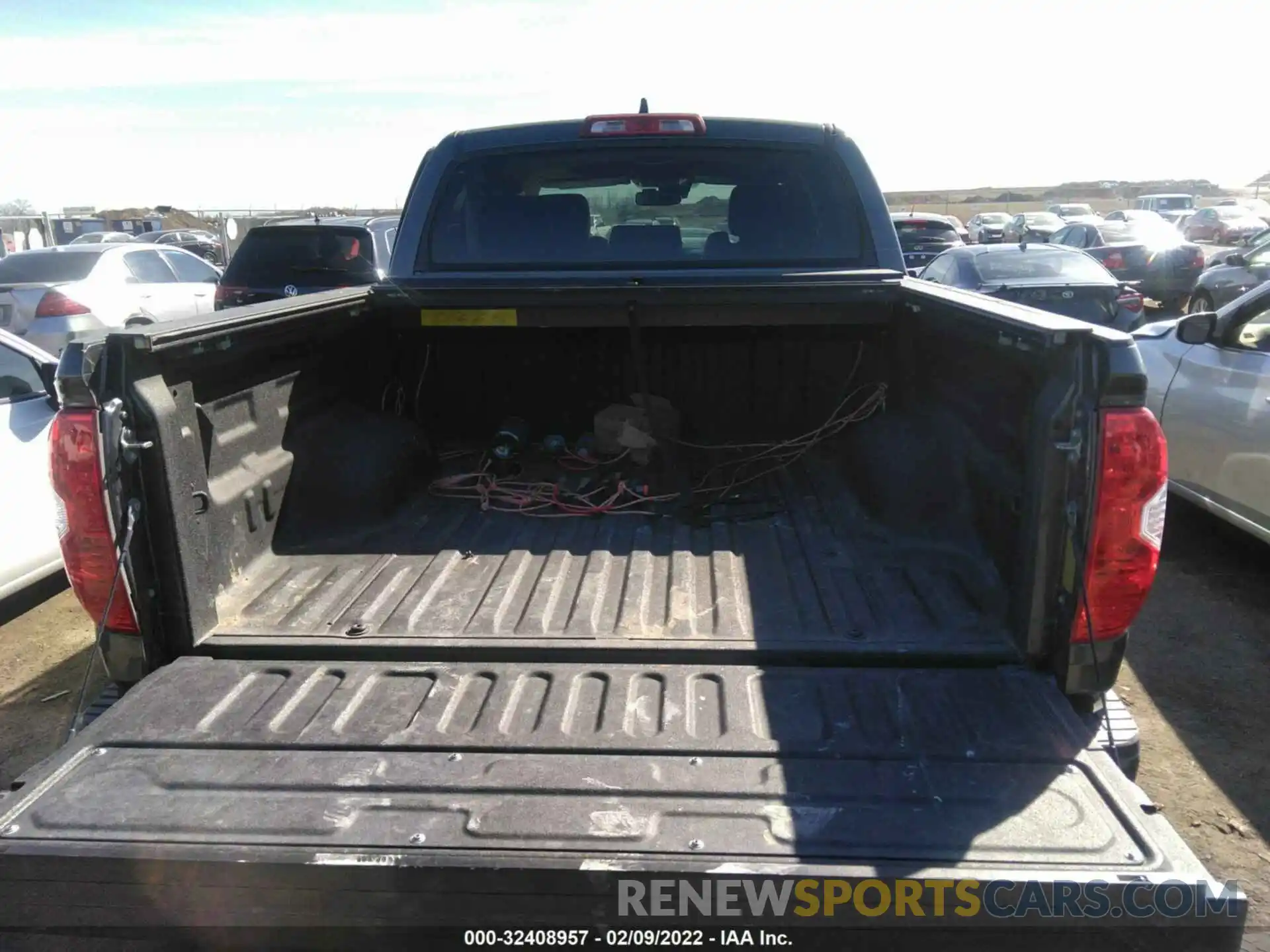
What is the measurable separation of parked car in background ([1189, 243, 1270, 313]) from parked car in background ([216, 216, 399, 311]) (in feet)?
39.7

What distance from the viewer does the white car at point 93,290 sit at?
32.6ft

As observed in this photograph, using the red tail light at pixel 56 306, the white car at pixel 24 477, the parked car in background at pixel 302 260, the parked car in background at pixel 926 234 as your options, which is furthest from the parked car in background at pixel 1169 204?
the white car at pixel 24 477

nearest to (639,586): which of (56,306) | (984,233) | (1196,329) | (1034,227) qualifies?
(1196,329)

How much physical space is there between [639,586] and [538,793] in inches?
43.0

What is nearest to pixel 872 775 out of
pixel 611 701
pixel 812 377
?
pixel 611 701

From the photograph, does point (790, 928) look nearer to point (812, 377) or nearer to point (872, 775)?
point (872, 775)

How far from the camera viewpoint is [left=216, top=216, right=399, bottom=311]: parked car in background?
9.62m

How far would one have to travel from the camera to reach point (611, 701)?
7.46 feet

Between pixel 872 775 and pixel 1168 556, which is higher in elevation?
→ pixel 872 775

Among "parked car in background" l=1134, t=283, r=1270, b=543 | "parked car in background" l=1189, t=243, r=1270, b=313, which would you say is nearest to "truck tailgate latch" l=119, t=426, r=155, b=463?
"parked car in background" l=1134, t=283, r=1270, b=543

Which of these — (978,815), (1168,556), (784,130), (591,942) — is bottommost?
(1168,556)

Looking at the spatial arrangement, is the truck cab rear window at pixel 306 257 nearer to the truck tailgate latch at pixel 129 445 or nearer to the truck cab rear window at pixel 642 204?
the truck cab rear window at pixel 642 204

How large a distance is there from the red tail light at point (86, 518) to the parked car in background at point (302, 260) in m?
7.56

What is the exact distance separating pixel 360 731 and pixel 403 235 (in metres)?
2.50
